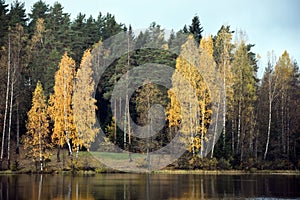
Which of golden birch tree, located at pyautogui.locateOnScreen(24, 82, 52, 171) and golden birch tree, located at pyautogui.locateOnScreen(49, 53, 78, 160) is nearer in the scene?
golden birch tree, located at pyautogui.locateOnScreen(24, 82, 52, 171)

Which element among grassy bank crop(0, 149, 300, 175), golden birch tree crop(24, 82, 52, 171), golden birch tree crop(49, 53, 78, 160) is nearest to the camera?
grassy bank crop(0, 149, 300, 175)

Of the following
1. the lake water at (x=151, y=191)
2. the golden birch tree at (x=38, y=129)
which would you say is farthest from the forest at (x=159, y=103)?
the lake water at (x=151, y=191)

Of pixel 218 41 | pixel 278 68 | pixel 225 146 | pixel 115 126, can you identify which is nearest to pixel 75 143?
pixel 115 126

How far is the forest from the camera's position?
43062mm

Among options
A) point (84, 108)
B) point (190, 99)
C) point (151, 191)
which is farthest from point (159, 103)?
point (151, 191)

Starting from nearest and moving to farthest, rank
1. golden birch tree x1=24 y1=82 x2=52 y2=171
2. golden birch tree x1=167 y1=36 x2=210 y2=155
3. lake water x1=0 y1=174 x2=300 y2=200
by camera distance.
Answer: lake water x1=0 y1=174 x2=300 y2=200, golden birch tree x1=24 y1=82 x2=52 y2=171, golden birch tree x1=167 y1=36 x2=210 y2=155

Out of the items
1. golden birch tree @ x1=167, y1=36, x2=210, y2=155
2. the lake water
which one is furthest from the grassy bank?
the lake water

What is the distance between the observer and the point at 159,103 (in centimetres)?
4712

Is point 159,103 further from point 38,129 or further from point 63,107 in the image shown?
point 38,129

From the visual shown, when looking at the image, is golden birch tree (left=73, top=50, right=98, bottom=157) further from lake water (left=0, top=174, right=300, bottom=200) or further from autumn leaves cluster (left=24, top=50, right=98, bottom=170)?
lake water (left=0, top=174, right=300, bottom=200)

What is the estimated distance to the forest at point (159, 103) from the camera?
43.1 meters

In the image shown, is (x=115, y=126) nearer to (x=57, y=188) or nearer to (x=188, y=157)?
(x=188, y=157)

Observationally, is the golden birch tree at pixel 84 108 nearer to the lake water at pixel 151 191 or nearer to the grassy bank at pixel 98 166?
the grassy bank at pixel 98 166

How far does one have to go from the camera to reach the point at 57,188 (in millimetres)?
27359
